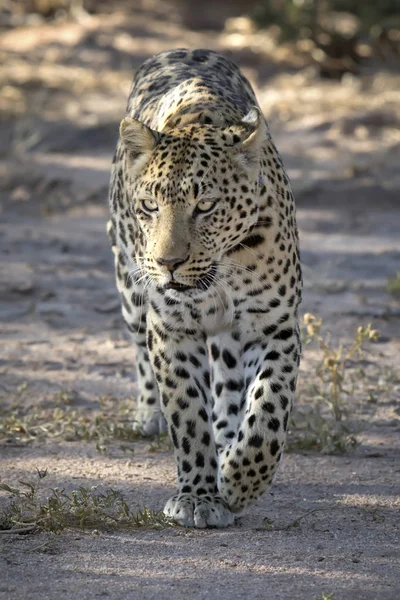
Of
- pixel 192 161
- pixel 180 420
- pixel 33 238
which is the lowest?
pixel 33 238

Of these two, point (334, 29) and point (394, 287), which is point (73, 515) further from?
point (334, 29)

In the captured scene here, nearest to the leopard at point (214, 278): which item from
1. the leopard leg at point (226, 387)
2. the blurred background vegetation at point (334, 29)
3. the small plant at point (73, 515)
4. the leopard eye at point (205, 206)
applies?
the leopard eye at point (205, 206)

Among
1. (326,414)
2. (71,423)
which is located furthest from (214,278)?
(326,414)

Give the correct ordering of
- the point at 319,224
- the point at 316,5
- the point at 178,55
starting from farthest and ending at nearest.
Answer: the point at 316,5 → the point at 319,224 → the point at 178,55

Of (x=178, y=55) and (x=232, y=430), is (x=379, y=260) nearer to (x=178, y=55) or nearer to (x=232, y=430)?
(x=178, y=55)

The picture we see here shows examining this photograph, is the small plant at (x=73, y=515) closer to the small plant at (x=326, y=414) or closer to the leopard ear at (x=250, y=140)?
the small plant at (x=326, y=414)

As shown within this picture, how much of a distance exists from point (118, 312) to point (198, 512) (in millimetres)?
4040

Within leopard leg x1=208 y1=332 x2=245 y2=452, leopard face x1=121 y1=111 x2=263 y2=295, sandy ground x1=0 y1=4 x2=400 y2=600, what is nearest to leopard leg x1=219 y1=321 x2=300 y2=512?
sandy ground x1=0 y1=4 x2=400 y2=600

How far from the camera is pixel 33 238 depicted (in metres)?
11.3

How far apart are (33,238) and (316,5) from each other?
7301 mm

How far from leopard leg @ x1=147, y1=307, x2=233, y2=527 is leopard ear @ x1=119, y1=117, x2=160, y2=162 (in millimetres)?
768

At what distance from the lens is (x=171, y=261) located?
5336mm

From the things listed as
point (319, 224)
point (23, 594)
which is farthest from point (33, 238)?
point (23, 594)

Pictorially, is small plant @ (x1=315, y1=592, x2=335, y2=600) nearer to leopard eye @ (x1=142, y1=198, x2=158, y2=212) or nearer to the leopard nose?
the leopard nose
